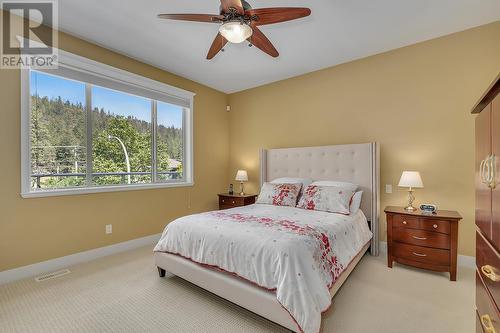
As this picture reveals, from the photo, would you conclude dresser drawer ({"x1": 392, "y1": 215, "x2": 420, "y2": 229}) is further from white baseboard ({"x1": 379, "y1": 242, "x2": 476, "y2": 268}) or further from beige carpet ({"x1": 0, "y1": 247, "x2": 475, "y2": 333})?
white baseboard ({"x1": 379, "y1": 242, "x2": 476, "y2": 268})

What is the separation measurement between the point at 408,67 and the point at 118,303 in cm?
435

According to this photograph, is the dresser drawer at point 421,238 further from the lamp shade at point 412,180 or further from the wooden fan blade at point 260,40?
the wooden fan blade at point 260,40

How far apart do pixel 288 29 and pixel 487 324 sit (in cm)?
299

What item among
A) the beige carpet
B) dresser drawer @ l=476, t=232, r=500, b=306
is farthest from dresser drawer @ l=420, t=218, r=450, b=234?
dresser drawer @ l=476, t=232, r=500, b=306

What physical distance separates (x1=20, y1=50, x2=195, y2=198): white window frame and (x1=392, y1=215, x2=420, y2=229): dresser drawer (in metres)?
3.28

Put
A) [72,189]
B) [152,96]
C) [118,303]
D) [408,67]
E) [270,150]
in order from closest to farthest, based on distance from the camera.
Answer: [118,303] < [72,189] < [408,67] < [152,96] < [270,150]

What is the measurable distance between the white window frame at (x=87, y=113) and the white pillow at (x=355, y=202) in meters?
2.78

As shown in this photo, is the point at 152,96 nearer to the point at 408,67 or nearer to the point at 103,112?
the point at 103,112

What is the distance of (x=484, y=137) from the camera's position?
1.10 meters

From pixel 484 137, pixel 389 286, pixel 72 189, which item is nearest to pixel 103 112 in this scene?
pixel 72 189

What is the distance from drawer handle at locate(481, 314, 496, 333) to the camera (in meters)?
0.94

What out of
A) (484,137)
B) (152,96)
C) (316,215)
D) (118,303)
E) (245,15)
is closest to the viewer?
(484,137)

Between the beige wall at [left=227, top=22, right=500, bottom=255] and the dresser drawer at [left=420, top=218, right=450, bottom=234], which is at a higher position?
the beige wall at [left=227, top=22, right=500, bottom=255]

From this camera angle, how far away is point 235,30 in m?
1.87
